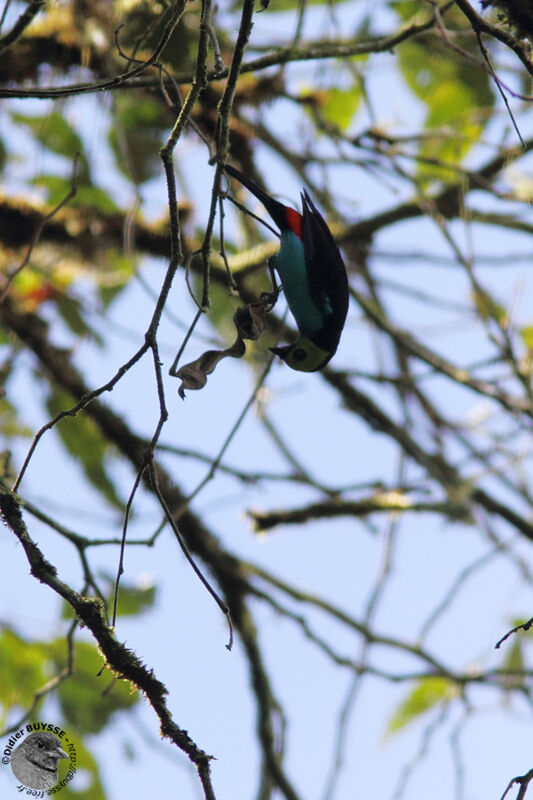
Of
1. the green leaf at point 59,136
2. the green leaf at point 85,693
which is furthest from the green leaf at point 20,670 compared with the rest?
the green leaf at point 59,136

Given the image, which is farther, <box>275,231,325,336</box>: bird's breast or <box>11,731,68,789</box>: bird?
<box>275,231,325,336</box>: bird's breast

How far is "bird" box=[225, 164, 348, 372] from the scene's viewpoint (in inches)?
109

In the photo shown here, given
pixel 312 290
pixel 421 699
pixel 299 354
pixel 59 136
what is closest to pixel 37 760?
pixel 299 354

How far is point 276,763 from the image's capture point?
12.8 feet

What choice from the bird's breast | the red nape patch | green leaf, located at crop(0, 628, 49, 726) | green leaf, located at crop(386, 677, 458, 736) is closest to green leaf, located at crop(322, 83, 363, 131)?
the red nape patch

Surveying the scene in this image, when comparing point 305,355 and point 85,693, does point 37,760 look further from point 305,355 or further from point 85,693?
point 305,355

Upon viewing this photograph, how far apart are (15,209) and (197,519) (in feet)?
5.62

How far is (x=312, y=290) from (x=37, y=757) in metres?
1.53

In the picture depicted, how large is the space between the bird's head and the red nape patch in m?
0.40

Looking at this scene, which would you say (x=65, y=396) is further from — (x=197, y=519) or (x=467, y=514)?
(x=467, y=514)

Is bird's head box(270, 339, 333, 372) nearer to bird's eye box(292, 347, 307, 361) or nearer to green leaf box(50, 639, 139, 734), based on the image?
bird's eye box(292, 347, 307, 361)

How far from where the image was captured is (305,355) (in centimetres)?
280

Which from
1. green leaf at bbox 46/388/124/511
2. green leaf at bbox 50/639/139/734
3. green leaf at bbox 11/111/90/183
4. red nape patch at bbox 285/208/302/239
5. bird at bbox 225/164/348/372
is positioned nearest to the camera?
bird at bbox 225/164/348/372

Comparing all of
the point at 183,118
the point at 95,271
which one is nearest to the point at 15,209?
the point at 95,271
